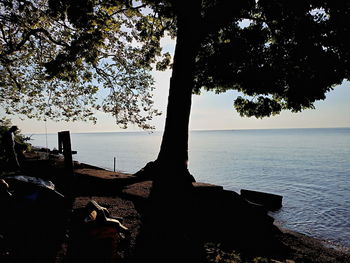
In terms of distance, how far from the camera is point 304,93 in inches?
448

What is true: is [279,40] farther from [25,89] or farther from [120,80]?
[25,89]

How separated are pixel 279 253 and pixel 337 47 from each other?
343 inches

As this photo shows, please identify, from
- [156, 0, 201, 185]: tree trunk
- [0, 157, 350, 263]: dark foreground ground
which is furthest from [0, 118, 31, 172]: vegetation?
[156, 0, 201, 185]: tree trunk

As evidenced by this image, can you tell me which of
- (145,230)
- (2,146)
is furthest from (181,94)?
(2,146)

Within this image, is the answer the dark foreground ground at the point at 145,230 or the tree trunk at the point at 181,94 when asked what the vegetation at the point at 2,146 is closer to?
the dark foreground ground at the point at 145,230

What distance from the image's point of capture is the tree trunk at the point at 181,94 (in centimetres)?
890

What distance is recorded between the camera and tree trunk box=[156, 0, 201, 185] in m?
8.90

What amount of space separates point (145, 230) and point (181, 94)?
480 centimetres

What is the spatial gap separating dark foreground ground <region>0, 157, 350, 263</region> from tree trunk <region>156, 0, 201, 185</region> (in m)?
1.44

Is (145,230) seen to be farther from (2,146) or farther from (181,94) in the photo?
(2,146)

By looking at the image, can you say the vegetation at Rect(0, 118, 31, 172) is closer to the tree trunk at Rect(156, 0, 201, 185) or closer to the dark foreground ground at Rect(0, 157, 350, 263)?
the dark foreground ground at Rect(0, 157, 350, 263)

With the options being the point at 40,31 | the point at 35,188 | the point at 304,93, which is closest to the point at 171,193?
the point at 35,188

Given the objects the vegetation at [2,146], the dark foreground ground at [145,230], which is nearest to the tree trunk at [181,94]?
the dark foreground ground at [145,230]

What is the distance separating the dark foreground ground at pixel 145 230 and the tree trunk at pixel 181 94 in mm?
1440
